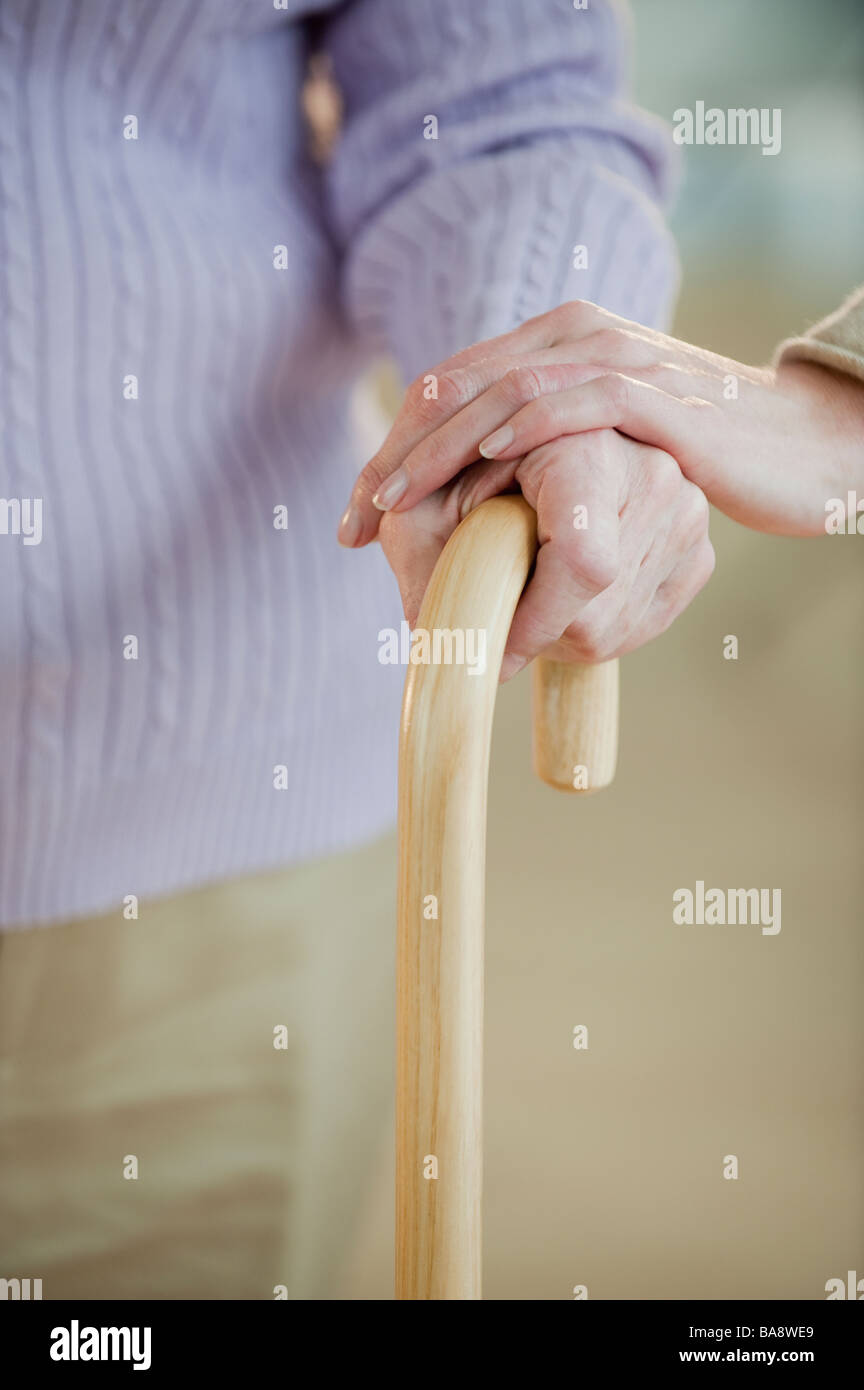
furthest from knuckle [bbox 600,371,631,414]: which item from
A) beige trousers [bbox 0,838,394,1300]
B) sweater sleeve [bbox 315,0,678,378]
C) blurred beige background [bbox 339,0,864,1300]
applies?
blurred beige background [bbox 339,0,864,1300]

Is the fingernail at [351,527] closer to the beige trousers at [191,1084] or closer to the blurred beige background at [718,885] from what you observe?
the beige trousers at [191,1084]

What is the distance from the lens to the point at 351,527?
0.95 feet

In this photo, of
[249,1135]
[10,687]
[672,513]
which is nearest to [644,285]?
[672,513]

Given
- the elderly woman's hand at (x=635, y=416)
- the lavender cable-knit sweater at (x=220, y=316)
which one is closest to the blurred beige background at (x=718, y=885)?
the lavender cable-knit sweater at (x=220, y=316)

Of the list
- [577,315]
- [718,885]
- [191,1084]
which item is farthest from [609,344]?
[718,885]

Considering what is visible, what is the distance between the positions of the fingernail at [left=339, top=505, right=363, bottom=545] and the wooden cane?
0.08 meters

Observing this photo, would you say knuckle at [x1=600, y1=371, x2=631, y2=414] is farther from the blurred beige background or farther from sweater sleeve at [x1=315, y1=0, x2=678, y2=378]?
the blurred beige background

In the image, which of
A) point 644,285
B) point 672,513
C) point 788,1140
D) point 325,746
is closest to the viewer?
point 672,513

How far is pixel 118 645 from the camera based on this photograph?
0.43m

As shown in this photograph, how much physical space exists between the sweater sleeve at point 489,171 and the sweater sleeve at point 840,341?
3.5 inches

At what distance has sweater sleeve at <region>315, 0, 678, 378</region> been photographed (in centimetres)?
37

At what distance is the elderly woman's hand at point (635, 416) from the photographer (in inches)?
10.1

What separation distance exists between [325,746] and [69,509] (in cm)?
16
